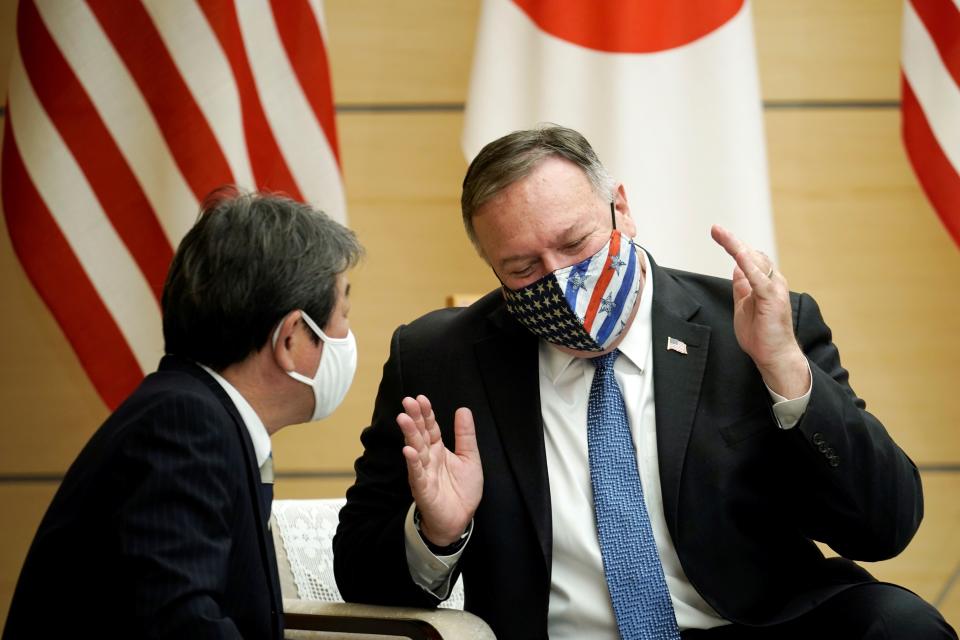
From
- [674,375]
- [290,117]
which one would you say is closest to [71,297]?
[290,117]

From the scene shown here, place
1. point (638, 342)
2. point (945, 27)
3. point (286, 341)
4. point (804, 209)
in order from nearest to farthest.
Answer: point (286, 341) < point (638, 342) < point (945, 27) < point (804, 209)

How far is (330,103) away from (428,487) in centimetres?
154

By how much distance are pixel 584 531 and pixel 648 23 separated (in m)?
1.65

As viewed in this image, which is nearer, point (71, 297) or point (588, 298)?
point (588, 298)

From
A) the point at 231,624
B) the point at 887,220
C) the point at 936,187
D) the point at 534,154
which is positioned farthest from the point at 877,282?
the point at 231,624

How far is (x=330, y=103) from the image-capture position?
10.5 ft

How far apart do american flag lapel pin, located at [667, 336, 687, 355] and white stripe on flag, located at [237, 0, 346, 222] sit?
4.25ft

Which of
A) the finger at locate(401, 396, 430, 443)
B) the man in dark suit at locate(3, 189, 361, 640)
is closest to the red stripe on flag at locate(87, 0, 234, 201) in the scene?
the man in dark suit at locate(3, 189, 361, 640)

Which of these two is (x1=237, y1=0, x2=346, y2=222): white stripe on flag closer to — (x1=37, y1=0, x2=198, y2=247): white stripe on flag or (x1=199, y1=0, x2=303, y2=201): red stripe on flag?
(x1=199, y1=0, x2=303, y2=201): red stripe on flag

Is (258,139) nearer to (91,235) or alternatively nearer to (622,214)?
(91,235)

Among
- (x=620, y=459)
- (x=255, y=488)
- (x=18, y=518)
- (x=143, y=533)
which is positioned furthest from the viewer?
(x=18, y=518)

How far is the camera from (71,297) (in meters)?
3.14

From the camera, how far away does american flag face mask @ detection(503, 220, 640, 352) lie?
209 centimetres

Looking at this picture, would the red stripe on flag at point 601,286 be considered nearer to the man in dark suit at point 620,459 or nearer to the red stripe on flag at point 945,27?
the man in dark suit at point 620,459
